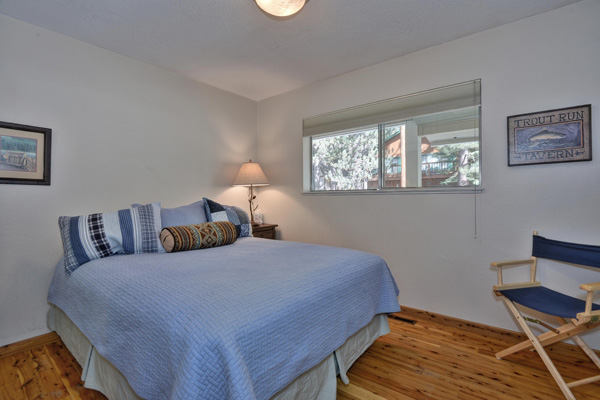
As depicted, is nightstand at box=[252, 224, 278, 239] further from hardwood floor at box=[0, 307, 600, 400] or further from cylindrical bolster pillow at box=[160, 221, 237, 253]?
hardwood floor at box=[0, 307, 600, 400]

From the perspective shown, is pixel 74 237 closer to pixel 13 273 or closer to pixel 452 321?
pixel 13 273

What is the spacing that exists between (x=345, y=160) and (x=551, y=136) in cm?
179

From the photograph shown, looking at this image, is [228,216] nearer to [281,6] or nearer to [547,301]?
[281,6]

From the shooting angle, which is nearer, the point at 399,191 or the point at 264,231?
the point at 399,191

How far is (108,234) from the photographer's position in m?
1.96

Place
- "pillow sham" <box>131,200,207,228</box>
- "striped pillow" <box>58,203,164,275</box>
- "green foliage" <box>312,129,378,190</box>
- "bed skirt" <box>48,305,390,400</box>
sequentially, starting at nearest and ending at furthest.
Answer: "bed skirt" <box>48,305,390,400</box> < "striped pillow" <box>58,203,164,275</box> < "pillow sham" <box>131,200,207,228</box> < "green foliage" <box>312,129,378,190</box>

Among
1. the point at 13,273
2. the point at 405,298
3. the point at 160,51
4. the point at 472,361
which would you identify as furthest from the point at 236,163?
the point at 472,361

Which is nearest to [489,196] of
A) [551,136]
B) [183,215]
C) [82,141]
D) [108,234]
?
[551,136]

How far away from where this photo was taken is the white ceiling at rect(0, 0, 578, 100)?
77.5 inches

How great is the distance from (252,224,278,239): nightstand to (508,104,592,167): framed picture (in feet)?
8.26

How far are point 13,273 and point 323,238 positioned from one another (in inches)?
107

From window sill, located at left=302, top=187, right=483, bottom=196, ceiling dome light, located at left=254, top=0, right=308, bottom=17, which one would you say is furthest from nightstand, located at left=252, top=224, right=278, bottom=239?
ceiling dome light, located at left=254, top=0, right=308, bottom=17

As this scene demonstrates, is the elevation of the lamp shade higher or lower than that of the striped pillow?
higher

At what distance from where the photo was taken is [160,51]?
258 centimetres
